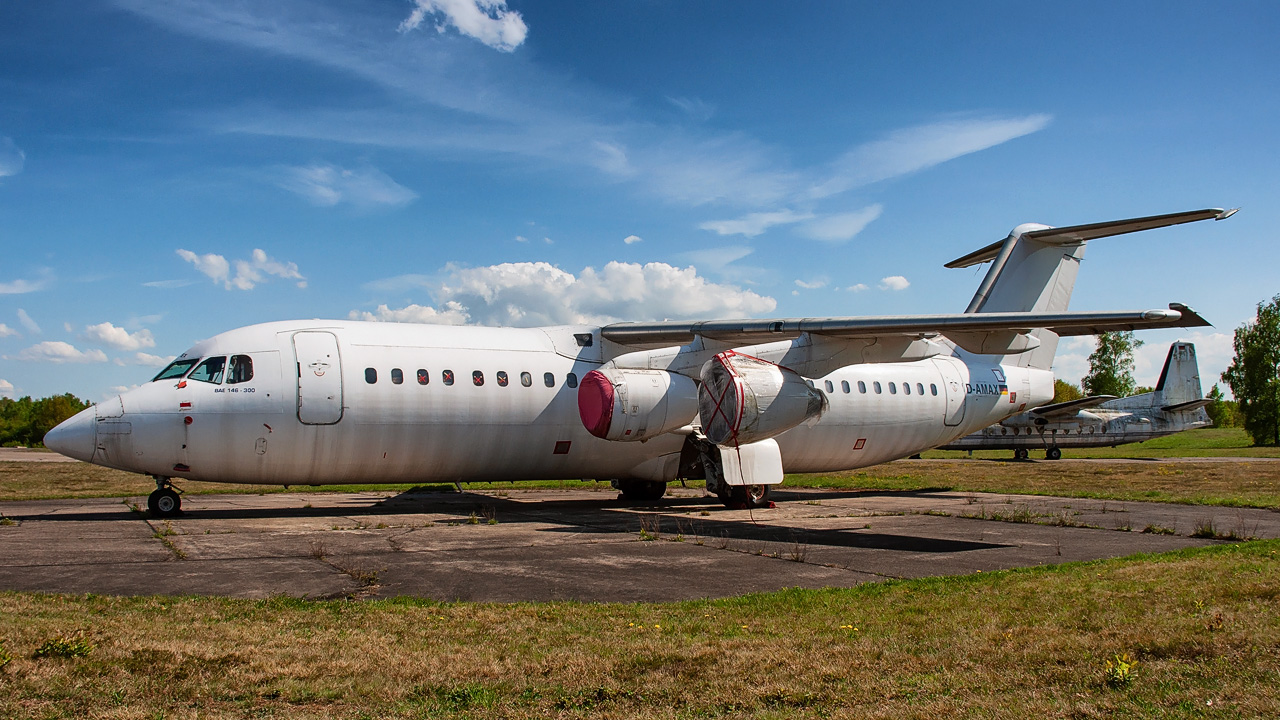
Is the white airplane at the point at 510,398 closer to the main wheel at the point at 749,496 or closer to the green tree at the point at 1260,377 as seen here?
the main wheel at the point at 749,496

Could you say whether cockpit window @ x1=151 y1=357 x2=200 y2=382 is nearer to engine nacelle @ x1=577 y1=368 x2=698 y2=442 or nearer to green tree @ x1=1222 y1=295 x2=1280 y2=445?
engine nacelle @ x1=577 y1=368 x2=698 y2=442

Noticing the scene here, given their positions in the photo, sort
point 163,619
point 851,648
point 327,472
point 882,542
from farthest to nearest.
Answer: point 327,472
point 882,542
point 163,619
point 851,648

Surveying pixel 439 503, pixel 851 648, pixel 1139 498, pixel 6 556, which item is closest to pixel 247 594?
pixel 6 556

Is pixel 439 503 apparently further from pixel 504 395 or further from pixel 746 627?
pixel 746 627

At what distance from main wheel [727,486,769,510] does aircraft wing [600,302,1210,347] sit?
320 centimetres

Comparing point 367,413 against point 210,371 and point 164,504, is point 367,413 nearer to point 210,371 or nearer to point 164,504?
point 210,371

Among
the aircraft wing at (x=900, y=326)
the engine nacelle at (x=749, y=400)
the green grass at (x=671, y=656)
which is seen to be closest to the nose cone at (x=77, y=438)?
the green grass at (x=671, y=656)

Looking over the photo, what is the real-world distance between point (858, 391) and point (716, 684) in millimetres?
16515

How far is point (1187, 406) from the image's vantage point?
51.7 meters

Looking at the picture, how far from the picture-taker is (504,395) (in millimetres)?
16703

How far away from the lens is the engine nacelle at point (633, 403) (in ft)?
51.7

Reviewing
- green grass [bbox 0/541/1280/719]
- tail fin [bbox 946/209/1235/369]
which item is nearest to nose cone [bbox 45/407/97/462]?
green grass [bbox 0/541/1280/719]

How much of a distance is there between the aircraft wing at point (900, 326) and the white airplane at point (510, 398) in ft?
0.13

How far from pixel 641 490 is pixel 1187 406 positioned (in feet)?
152
